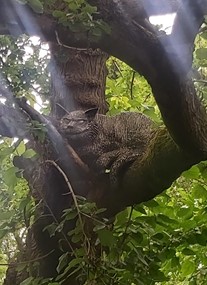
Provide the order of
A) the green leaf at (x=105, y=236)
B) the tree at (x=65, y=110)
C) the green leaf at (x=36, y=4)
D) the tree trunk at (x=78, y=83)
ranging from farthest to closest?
1. the tree trunk at (x=78, y=83)
2. the green leaf at (x=105, y=236)
3. the tree at (x=65, y=110)
4. the green leaf at (x=36, y=4)

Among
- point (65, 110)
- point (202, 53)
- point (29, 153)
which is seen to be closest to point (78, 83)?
point (65, 110)

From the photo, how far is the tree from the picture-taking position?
54.2 inches

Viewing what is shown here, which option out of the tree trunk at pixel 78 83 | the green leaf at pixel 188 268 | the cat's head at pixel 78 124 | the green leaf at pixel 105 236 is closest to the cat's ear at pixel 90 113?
the cat's head at pixel 78 124

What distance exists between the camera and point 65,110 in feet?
7.29

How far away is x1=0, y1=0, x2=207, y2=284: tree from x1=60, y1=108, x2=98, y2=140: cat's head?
0.10 m

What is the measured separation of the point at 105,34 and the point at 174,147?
0.39m

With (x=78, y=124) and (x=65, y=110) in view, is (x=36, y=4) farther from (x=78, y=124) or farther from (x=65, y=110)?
(x=65, y=110)

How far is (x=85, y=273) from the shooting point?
5.29ft

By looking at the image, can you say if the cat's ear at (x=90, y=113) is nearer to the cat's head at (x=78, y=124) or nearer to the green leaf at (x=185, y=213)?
the cat's head at (x=78, y=124)

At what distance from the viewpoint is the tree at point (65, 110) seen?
1377mm

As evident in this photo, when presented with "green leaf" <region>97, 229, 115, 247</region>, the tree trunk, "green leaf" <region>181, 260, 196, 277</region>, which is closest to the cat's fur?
the tree trunk

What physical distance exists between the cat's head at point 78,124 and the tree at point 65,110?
102 mm

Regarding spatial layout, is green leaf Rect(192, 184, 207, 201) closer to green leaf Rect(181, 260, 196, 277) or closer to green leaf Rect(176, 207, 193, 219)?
green leaf Rect(176, 207, 193, 219)

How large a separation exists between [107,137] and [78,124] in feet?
0.43
